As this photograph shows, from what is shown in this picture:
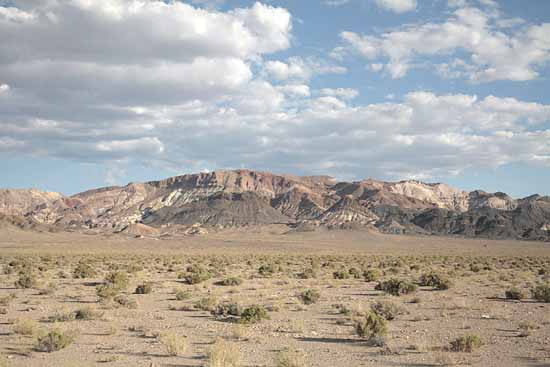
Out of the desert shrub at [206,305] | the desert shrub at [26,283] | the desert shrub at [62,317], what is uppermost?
the desert shrub at [206,305]

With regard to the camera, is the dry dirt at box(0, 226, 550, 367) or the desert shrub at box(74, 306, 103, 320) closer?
the dry dirt at box(0, 226, 550, 367)

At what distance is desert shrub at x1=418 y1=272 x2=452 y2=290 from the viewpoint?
2573 centimetres

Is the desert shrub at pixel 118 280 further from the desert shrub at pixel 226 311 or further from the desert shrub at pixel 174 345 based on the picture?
the desert shrub at pixel 174 345

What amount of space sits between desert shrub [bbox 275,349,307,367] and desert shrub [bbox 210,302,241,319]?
5368 mm

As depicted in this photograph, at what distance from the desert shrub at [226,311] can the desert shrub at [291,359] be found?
17.6 feet

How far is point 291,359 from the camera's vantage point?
10688 millimetres

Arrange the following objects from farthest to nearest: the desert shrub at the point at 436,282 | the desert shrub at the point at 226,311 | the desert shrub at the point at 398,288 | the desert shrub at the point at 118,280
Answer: the desert shrub at the point at 436,282 → the desert shrub at the point at 118,280 → the desert shrub at the point at 398,288 → the desert shrub at the point at 226,311

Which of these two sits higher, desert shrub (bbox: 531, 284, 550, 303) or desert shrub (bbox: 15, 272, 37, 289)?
desert shrub (bbox: 531, 284, 550, 303)

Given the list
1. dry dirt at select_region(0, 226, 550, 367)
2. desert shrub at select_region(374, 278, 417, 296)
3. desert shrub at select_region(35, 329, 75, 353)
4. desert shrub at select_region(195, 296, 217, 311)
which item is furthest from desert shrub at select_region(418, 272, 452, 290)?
desert shrub at select_region(35, 329, 75, 353)

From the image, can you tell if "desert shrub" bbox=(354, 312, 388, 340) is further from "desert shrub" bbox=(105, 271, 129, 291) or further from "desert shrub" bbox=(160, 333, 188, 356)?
"desert shrub" bbox=(105, 271, 129, 291)

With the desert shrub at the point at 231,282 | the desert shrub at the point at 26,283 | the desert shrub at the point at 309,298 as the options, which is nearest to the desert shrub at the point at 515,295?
the desert shrub at the point at 309,298

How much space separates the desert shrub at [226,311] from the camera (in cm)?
1728

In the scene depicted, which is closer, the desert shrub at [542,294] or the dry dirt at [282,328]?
the dry dirt at [282,328]

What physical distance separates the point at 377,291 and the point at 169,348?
592 inches
